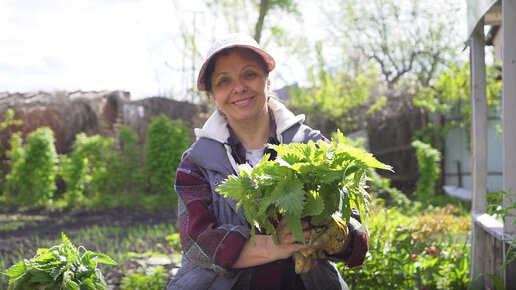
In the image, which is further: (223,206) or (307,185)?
(223,206)

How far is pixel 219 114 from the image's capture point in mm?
2500

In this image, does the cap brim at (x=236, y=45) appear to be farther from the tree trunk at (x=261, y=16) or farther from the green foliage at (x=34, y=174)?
the green foliage at (x=34, y=174)

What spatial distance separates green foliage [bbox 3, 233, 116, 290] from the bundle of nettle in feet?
2.55

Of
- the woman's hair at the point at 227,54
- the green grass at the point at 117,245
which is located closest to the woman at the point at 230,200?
the woman's hair at the point at 227,54

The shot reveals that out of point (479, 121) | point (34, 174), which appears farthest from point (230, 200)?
point (34, 174)

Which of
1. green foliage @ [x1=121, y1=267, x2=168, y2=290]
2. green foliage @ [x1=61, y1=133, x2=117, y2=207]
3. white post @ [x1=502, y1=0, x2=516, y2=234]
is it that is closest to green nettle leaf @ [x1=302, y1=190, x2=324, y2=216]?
white post @ [x1=502, y1=0, x2=516, y2=234]

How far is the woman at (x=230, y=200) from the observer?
2.07 meters

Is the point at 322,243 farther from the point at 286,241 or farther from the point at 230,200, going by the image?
the point at 230,200

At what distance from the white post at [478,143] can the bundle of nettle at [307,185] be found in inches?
94.1

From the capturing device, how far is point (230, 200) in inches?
85.7

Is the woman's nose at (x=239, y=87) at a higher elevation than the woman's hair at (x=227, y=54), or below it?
below

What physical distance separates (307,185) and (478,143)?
8.34ft

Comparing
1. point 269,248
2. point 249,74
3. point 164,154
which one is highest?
point 249,74

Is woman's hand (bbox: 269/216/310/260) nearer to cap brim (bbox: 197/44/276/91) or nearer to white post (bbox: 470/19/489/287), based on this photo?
cap brim (bbox: 197/44/276/91)
